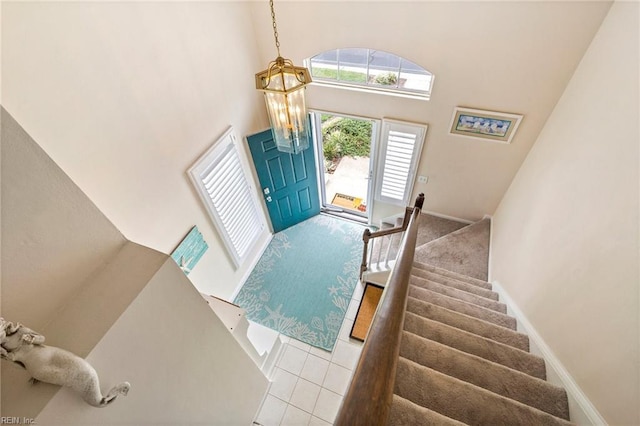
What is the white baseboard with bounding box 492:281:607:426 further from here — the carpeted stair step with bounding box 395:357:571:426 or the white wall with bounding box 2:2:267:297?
the white wall with bounding box 2:2:267:297

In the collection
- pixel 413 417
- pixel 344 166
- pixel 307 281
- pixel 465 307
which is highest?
pixel 344 166

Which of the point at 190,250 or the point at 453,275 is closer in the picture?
the point at 190,250

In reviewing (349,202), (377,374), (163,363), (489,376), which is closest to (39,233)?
(163,363)

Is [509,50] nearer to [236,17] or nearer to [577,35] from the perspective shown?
[577,35]

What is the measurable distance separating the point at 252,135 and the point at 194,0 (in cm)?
140

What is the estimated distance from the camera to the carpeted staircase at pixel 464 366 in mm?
1414

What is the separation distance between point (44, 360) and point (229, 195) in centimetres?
262

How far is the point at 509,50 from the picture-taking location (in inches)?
98.2

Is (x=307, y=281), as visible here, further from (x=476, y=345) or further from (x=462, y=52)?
(x=462, y=52)

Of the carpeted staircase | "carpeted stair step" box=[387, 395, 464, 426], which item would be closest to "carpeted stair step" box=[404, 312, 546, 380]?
the carpeted staircase

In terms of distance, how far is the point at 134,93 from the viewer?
6.48 feet

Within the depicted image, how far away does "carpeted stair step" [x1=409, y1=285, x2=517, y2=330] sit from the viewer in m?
2.35

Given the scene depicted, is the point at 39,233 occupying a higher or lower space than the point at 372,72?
lower

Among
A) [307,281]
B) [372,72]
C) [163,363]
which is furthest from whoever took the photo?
[307,281]
